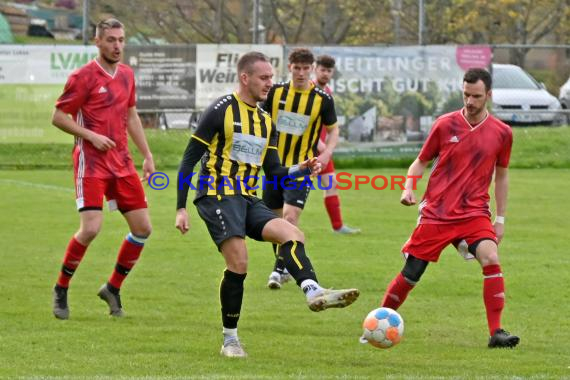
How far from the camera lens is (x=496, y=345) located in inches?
297

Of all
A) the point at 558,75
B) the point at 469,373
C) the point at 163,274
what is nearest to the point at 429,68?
the point at 558,75

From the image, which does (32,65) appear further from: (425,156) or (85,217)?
(425,156)

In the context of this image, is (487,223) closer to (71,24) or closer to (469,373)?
(469,373)

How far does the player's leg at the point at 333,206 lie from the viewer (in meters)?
13.9

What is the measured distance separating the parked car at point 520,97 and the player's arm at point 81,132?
51.7ft

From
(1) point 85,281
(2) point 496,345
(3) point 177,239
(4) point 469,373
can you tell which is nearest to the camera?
(4) point 469,373

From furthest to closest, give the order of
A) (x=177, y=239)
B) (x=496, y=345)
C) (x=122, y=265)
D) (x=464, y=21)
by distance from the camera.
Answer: (x=464, y=21) < (x=177, y=239) < (x=122, y=265) < (x=496, y=345)

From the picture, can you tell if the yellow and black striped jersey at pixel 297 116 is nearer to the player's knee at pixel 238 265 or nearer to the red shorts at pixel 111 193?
the red shorts at pixel 111 193

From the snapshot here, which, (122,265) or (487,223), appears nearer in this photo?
(487,223)

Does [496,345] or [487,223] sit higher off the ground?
[487,223]

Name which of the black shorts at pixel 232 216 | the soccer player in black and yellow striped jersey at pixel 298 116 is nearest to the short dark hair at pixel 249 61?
the black shorts at pixel 232 216

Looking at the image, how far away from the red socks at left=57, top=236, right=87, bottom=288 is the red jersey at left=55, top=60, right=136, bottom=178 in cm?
54

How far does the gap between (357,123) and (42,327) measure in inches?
572

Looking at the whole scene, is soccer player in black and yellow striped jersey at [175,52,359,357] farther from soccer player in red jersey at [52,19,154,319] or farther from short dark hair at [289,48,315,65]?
short dark hair at [289,48,315,65]
